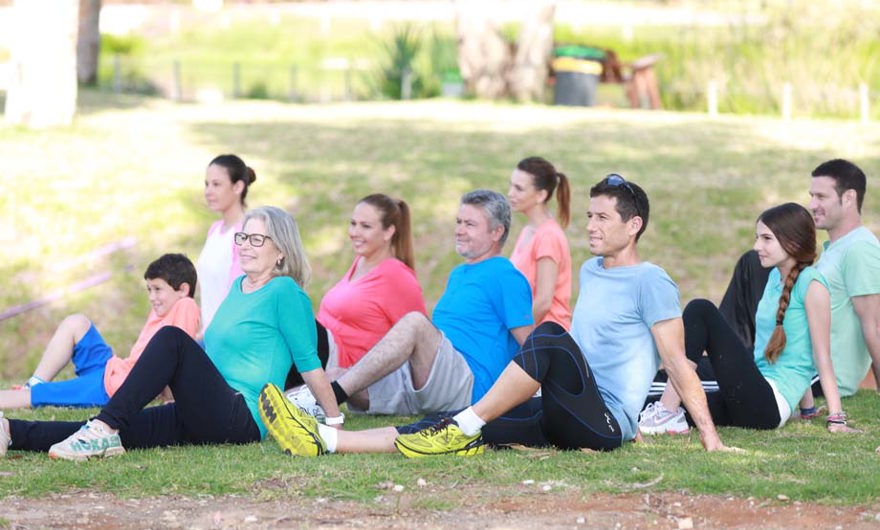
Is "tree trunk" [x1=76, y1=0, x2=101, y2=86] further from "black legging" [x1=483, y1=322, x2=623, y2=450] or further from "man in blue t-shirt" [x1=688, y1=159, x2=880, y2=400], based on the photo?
"black legging" [x1=483, y1=322, x2=623, y2=450]

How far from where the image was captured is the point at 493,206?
735 centimetres

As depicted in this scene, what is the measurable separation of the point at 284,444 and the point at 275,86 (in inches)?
990

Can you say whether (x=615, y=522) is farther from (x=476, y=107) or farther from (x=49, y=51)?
(x=476, y=107)

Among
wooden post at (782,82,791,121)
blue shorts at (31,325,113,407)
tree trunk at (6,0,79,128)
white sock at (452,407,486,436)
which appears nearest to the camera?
white sock at (452,407,486,436)

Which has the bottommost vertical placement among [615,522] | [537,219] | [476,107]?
[615,522]

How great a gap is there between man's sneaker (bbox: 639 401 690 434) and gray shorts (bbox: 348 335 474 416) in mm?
970

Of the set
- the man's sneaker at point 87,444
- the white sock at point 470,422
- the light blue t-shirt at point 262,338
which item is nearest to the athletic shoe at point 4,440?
the man's sneaker at point 87,444

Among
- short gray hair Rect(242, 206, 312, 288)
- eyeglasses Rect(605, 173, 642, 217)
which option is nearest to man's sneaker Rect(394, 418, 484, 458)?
short gray hair Rect(242, 206, 312, 288)

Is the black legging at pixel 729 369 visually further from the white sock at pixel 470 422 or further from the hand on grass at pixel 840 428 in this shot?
the white sock at pixel 470 422

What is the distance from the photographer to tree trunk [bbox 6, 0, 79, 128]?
1616 centimetres

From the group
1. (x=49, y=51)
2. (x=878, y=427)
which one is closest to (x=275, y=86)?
(x=49, y=51)

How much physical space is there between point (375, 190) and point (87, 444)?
28.0 ft

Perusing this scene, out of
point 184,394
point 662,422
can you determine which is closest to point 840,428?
point 662,422

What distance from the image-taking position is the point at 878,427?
6875 millimetres
